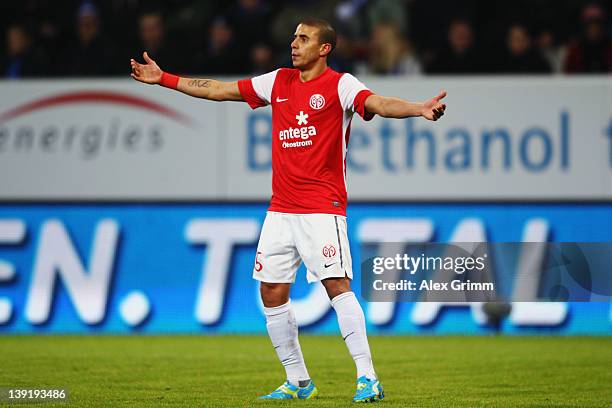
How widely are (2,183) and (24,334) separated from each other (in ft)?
6.05

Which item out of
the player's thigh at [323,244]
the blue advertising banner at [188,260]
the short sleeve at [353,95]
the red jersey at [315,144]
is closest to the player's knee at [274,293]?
the player's thigh at [323,244]

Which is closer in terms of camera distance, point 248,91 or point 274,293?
point 274,293

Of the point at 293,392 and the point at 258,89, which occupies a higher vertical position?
the point at 258,89

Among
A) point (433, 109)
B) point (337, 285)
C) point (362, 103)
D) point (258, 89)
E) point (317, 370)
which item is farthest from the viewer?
point (317, 370)

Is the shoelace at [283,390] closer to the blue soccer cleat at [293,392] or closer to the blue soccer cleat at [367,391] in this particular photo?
the blue soccer cleat at [293,392]

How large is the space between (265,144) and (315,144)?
5.74 m

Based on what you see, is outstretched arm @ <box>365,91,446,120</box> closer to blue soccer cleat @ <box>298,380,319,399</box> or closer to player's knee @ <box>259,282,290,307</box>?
player's knee @ <box>259,282,290,307</box>

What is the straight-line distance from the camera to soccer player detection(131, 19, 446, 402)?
761cm

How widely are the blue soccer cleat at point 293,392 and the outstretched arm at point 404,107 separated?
1760 mm

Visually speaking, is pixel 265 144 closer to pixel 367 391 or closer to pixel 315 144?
pixel 315 144

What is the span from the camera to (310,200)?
25.2 feet

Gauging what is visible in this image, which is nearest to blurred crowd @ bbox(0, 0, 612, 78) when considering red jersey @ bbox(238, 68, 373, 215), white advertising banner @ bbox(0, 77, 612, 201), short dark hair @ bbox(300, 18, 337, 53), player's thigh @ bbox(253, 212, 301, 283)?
white advertising banner @ bbox(0, 77, 612, 201)

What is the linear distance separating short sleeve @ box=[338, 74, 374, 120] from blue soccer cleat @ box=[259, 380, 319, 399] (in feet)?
5.58

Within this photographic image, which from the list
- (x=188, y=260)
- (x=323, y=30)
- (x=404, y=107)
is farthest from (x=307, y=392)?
(x=188, y=260)
